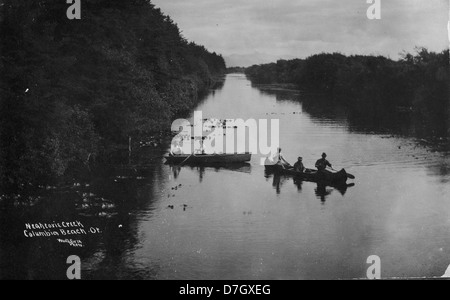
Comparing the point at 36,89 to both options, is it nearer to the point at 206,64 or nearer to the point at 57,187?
the point at 57,187

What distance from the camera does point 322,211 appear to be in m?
28.4

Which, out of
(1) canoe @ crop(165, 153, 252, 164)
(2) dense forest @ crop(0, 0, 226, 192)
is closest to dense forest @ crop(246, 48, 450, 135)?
(2) dense forest @ crop(0, 0, 226, 192)

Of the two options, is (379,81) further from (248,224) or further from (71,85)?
(248,224)

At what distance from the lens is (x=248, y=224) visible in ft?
85.3

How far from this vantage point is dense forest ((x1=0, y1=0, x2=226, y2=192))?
27.5 m

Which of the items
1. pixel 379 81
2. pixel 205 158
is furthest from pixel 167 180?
pixel 379 81

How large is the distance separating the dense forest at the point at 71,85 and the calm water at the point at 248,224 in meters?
2.68

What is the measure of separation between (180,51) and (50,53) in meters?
31.5

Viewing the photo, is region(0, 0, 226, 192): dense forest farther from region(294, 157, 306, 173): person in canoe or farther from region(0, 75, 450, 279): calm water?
region(294, 157, 306, 173): person in canoe

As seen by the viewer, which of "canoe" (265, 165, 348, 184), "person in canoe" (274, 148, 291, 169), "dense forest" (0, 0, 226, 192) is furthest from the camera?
"person in canoe" (274, 148, 291, 169)

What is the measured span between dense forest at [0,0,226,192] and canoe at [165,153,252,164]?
4051 millimetres

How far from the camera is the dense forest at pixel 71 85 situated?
27531 millimetres

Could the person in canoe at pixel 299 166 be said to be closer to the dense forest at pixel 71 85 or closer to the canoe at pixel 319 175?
the canoe at pixel 319 175

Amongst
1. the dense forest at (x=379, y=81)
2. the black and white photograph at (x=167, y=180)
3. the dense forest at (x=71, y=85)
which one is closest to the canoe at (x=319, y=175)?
the black and white photograph at (x=167, y=180)
